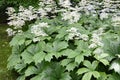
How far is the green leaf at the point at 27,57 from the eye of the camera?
581cm

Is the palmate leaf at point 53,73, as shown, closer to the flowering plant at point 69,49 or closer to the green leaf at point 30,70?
the flowering plant at point 69,49

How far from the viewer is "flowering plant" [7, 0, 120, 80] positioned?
5.35 meters

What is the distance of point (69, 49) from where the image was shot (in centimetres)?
570

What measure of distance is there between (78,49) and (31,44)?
3.85ft

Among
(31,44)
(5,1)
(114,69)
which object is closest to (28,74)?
(31,44)

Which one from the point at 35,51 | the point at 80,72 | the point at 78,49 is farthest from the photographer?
the point at 35,51

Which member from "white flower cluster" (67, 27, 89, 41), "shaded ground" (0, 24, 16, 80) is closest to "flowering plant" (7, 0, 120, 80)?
"white flower cluster" (67, 27, 89, 41)

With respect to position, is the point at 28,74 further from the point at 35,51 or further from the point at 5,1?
the point at 5,1

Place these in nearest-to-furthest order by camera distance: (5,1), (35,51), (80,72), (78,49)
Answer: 1. (80,72)
2. (78,49)
3. (35,51)
4. (5,1)

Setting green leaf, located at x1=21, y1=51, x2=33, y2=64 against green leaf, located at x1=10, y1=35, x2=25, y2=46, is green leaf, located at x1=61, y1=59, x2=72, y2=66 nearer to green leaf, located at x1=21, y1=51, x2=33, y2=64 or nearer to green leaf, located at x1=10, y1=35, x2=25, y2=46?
green leaf, located at x1=21, y1=51, x2=33, y2=64

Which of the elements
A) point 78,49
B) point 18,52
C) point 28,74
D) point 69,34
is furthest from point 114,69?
point 18,52

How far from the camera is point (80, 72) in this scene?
17.0 feet

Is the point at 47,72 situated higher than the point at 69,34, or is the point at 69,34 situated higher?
the point at 69,34

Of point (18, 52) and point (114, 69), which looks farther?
point (18, 52)
